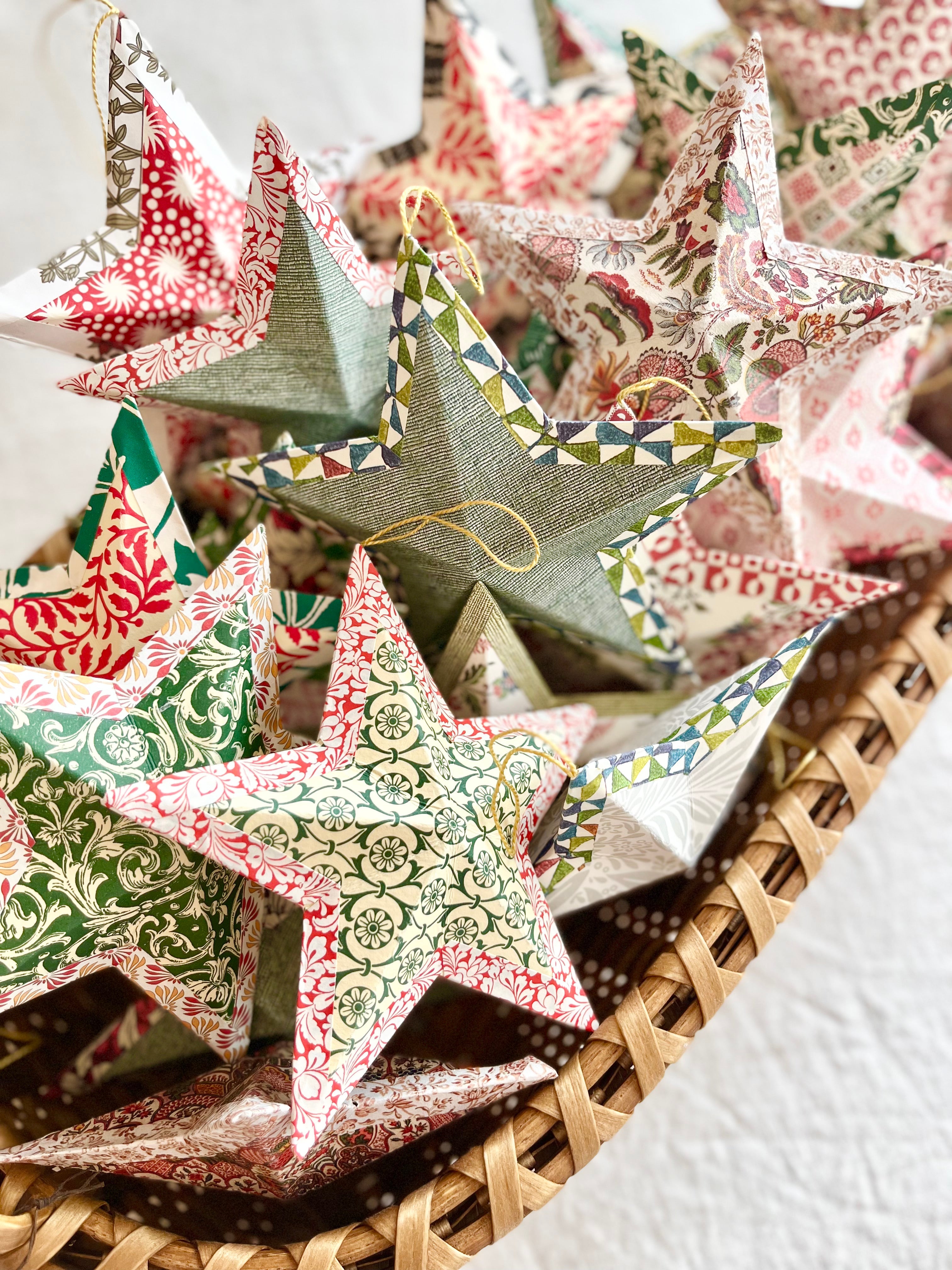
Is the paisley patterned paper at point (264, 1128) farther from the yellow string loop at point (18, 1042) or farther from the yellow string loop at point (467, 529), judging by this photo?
the yellow string loop at point (467, 529)

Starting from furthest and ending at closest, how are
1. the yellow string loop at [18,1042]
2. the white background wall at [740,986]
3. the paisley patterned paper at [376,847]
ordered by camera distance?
1. the white background wall at [740,986]
2. the yellow string loop at [18,1042]
3. the paisley patterned paper at [376,847]

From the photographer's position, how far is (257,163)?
1.39ft

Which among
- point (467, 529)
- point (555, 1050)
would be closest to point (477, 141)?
point (467, 529)

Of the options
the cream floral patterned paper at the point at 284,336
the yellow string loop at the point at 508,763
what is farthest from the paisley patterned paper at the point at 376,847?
the cream floral patterned paper at the point at 284,336

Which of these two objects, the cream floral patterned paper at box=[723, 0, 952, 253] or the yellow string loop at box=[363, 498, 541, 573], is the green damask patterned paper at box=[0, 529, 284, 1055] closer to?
the yellow string loop at box=[363, 498, 541, 573]

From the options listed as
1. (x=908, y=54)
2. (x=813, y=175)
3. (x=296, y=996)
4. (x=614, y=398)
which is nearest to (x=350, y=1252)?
(x=296, y=996)

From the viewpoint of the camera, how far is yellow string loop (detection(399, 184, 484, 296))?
16.1 inches

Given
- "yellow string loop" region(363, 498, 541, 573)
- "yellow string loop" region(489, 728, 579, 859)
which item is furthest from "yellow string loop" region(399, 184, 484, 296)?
"yellow string loop" region(489, 728, 579, 859)

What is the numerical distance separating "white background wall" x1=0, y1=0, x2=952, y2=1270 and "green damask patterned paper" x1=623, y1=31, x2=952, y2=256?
37cm

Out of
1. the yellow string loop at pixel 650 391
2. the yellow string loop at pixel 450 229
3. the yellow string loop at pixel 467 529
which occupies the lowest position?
the yellow string loop at pixel 467 529

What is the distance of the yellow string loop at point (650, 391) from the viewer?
1.45 ft

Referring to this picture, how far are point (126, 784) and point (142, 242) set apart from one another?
11.5 inches

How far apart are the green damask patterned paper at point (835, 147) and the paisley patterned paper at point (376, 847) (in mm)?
365

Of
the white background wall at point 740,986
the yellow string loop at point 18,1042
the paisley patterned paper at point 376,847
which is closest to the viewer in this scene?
the paisley patterned paper at point 376,847
